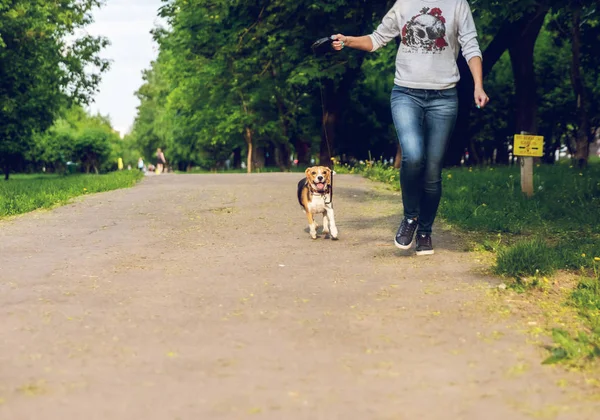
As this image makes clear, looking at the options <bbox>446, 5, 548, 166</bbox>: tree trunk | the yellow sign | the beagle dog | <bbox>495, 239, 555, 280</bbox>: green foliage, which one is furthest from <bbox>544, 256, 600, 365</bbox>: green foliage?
<bbox>446, 5, 548, 166</bbox>: tree trunk

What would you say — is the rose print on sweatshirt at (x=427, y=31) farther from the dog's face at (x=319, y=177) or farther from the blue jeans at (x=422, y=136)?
the dog's face at (x=319, y=177)

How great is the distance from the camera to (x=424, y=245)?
7383mm

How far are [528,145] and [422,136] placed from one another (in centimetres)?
572

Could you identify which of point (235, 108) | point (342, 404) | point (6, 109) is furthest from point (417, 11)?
point (235, 108)

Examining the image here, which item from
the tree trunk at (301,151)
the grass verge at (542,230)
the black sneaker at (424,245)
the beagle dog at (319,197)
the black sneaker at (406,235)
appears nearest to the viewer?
the grass verge at (542,230)

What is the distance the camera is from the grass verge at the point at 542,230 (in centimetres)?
507

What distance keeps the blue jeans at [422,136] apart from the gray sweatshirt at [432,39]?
108mm

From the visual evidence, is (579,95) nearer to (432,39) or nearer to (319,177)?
(319,177)

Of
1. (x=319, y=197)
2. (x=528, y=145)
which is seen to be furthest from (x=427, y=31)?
(x=528, y=145)

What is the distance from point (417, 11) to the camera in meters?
6.99

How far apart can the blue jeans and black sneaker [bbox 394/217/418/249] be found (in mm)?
61

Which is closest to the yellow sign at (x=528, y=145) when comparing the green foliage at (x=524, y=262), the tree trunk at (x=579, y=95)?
the green foliage at (x=524, y=262)

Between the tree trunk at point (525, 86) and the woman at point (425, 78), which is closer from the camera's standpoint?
the woman at point (425, 78)

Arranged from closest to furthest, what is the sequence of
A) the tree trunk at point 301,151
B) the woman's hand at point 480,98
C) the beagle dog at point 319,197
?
the woman's hand at point 480,98 → the beagle dog at point 319,197 → the tree trunk at point 301,151
